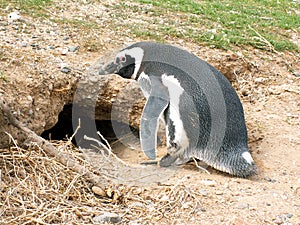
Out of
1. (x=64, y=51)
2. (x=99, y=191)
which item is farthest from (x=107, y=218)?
(x=64, y=51)

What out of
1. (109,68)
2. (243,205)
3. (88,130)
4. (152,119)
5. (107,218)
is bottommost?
(88,130)

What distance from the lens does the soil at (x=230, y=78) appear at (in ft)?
8.49

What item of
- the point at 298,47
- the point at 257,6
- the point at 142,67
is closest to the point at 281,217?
the point at 142,67

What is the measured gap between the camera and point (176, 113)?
3.19 m

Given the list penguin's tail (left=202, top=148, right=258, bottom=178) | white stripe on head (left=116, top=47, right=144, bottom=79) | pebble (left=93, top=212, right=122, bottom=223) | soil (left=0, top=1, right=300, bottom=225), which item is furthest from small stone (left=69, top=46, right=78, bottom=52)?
pebble (left=93, top=212, right=122, bottom=223)

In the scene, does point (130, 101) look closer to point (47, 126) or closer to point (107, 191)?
point (47, 126)

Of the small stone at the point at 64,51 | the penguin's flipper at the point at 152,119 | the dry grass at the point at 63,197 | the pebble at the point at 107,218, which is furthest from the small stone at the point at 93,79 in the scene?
the pebble at the point at 107,218

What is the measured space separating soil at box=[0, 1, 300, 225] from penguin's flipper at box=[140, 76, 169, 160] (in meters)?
0.15

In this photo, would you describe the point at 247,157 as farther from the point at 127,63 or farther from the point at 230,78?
the point at 230,78

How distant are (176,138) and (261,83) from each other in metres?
1.40

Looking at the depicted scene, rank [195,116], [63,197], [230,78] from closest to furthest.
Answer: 1. [63,197]
2. [195,116]
3. [230,78]

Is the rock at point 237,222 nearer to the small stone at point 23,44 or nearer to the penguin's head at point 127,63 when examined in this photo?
the penguin's head at point 127,63

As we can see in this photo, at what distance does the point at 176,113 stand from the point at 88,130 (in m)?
1.44

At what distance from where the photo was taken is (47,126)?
359cm
